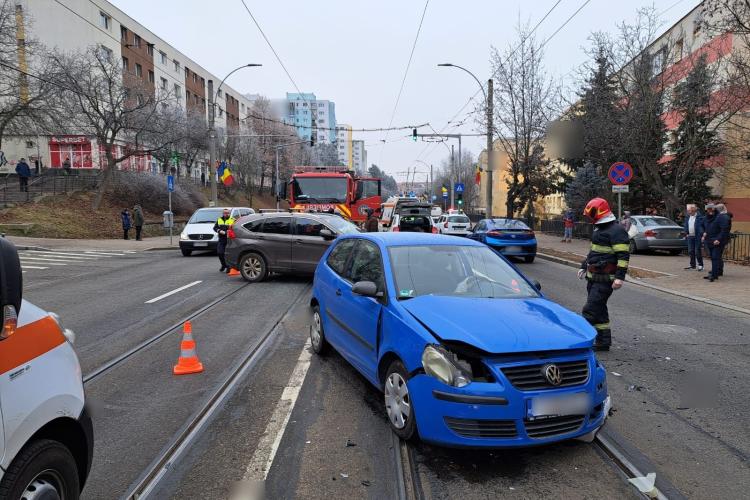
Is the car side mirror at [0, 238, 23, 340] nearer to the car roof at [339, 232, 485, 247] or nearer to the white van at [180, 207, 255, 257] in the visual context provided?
the car roof at [339, 232, 485, 247]

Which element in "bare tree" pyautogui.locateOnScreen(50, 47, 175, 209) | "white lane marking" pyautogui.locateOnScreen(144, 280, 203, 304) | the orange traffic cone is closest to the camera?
the orange traffic cone

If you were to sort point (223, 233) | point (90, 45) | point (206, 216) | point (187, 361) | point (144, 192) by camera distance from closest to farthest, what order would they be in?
point (187, 361) → point (223, 233) → point (206, 216) → point (144, 192) → point (90, 45)

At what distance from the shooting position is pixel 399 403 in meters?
3.91

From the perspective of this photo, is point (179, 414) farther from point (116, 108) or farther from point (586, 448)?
point (116, 108)

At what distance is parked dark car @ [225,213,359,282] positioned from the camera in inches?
492

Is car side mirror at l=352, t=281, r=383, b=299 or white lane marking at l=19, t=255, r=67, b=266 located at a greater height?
car side mirror at l=352, t=281, r=383, b=299

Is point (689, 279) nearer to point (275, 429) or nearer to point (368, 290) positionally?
point (368, 290)

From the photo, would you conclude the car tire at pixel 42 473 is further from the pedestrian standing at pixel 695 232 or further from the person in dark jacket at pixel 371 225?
the person in dark jacket at pixel 371 225

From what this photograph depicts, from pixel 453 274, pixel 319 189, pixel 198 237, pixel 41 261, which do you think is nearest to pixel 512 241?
pixel 319 189

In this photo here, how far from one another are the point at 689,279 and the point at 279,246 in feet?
33.3

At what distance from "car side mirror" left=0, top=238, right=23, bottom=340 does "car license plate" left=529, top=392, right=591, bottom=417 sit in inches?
113

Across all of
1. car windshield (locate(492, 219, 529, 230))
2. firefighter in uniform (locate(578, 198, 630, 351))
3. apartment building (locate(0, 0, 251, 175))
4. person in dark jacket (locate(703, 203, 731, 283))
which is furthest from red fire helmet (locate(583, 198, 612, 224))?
apartment building (locate(0, 0, 251, 175))

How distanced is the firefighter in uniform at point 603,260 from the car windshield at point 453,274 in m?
1.80

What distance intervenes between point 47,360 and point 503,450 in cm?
296
